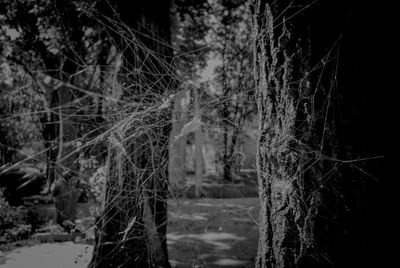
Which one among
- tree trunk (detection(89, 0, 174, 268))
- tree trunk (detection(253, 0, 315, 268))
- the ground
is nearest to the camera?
tree trunk (detection(253, 0, 315, 268))

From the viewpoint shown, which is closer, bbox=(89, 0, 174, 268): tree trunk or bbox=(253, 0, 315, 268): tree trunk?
bbox=(253, 0, 315, 268): tree trunk

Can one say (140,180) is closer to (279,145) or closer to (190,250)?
(279,145)

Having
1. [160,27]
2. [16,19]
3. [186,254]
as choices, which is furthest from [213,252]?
[16,19]

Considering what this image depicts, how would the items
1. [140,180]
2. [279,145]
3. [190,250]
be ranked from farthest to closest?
[190,250] < [140,180] < [279,145]

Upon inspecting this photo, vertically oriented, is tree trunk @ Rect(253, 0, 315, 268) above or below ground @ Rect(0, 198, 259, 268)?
above

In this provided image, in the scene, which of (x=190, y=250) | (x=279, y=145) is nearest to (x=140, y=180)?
(x=279, y=145)

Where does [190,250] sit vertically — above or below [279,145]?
below

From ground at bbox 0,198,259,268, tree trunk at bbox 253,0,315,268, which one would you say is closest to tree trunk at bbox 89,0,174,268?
ground at bbox 0,198,259,268

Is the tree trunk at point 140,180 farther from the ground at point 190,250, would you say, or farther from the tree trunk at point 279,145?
the tree trunk at point 279,145

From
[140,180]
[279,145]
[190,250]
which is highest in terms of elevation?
[279,145]

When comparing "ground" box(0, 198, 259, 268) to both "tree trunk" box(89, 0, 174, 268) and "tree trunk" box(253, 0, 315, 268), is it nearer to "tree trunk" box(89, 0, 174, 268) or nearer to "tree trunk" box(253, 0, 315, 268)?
"tree trunk" box(89, 0, 174, 268)

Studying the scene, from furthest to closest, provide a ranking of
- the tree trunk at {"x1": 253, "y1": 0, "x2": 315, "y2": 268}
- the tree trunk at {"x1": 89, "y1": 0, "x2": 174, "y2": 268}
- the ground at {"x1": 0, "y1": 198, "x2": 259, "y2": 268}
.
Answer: the ground at {"x1": 0, "y1": 198, "x2": 259, "y2": 268} < the tree trunk at {"x1": 89, "y1": 0, "x2": 174, "y2": 268} < the tree trunk at {"x1": 253, "y1": 0, "x2": 315, "y2": 268}

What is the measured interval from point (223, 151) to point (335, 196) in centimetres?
116

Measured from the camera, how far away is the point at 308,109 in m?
1.40
